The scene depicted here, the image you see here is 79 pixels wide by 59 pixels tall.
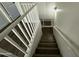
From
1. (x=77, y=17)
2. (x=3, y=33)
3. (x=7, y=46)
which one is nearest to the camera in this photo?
(x=3, y=33)

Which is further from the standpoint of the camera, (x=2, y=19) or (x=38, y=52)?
(x=38, y=52)

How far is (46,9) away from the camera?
19.1ft

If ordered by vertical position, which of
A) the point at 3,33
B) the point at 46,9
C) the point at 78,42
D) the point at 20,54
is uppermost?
the point at 3,33

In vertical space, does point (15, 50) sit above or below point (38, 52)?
above

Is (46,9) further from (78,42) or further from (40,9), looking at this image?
(78,42)

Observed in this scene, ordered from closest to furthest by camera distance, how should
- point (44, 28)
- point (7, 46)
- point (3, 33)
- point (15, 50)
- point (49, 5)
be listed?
point (3, 33) → point (7, 46) → point (15, 50) → point (49, 5) → point (44, 28)

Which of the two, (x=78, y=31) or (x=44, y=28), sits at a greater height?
(x=78, y=31)

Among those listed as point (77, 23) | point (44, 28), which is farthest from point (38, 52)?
point (44, 28)

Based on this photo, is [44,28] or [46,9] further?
[44,28]

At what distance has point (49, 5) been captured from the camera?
5324 millimetres

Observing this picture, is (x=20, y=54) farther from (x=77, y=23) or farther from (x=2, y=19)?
(x=77, y=23)

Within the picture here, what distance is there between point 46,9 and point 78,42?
14.4ft

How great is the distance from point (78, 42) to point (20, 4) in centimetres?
298

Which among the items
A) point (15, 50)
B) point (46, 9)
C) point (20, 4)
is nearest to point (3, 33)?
point (15, 50)
